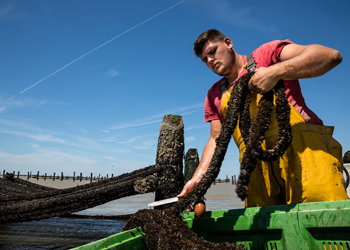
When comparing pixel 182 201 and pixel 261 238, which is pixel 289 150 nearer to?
pixel 261 238

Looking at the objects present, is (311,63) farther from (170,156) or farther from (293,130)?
(170,156)

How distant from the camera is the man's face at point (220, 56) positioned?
214 cm

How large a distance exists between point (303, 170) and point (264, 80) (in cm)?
71

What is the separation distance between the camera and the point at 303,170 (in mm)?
1706

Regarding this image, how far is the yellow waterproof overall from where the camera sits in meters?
1.64

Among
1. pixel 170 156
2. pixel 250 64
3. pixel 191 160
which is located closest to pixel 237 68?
pixel 250 64

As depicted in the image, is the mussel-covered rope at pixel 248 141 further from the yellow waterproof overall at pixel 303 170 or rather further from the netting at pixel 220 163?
the yellow waterproof overall at pixel 303 170

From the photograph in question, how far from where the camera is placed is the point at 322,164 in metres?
1.66

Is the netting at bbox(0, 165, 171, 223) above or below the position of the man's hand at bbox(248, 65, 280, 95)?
below

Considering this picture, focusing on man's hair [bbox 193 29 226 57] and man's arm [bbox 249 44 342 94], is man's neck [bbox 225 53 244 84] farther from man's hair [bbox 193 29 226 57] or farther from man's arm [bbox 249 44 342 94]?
man's arm [bbox 249 44 342 94]

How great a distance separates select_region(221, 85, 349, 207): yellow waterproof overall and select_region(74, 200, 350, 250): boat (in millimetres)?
273

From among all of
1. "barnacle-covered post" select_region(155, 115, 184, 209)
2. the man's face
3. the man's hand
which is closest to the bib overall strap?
the man's face

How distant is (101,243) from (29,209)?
11.1ft

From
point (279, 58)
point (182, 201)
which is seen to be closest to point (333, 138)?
point (279, 58)
